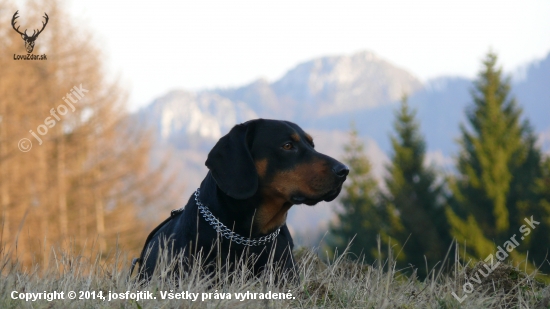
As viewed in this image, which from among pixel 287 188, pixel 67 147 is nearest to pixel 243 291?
pixel 287 188

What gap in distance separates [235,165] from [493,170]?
2492 centimetres

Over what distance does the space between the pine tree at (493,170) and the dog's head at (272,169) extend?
21.7 metres

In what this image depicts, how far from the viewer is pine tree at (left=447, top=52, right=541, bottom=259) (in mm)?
25406

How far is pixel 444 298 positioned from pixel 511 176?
82.4ft

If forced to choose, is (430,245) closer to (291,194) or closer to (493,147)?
(493,147)

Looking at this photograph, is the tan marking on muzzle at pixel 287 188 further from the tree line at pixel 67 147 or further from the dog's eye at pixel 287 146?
the tree line at pixel 67 147

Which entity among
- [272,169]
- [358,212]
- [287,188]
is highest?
[272,169]

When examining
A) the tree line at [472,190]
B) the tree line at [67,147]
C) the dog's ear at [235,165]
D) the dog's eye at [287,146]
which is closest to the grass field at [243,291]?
the dog's ear at [235,165]

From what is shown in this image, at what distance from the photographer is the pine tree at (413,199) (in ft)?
91.1

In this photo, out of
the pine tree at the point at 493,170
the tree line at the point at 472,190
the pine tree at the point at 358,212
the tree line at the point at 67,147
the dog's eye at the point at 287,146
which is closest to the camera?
the dog's eye at the point at 287,146

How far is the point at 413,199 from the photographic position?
2917 centimetres

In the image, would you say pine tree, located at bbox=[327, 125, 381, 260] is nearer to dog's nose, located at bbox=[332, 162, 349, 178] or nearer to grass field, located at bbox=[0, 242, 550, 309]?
grass field, located at bbox=[0, 242, 550, 309]

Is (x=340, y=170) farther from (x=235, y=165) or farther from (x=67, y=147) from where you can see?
(x=67, y=147)

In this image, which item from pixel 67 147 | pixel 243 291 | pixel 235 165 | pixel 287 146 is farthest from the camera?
pixel 67 147
